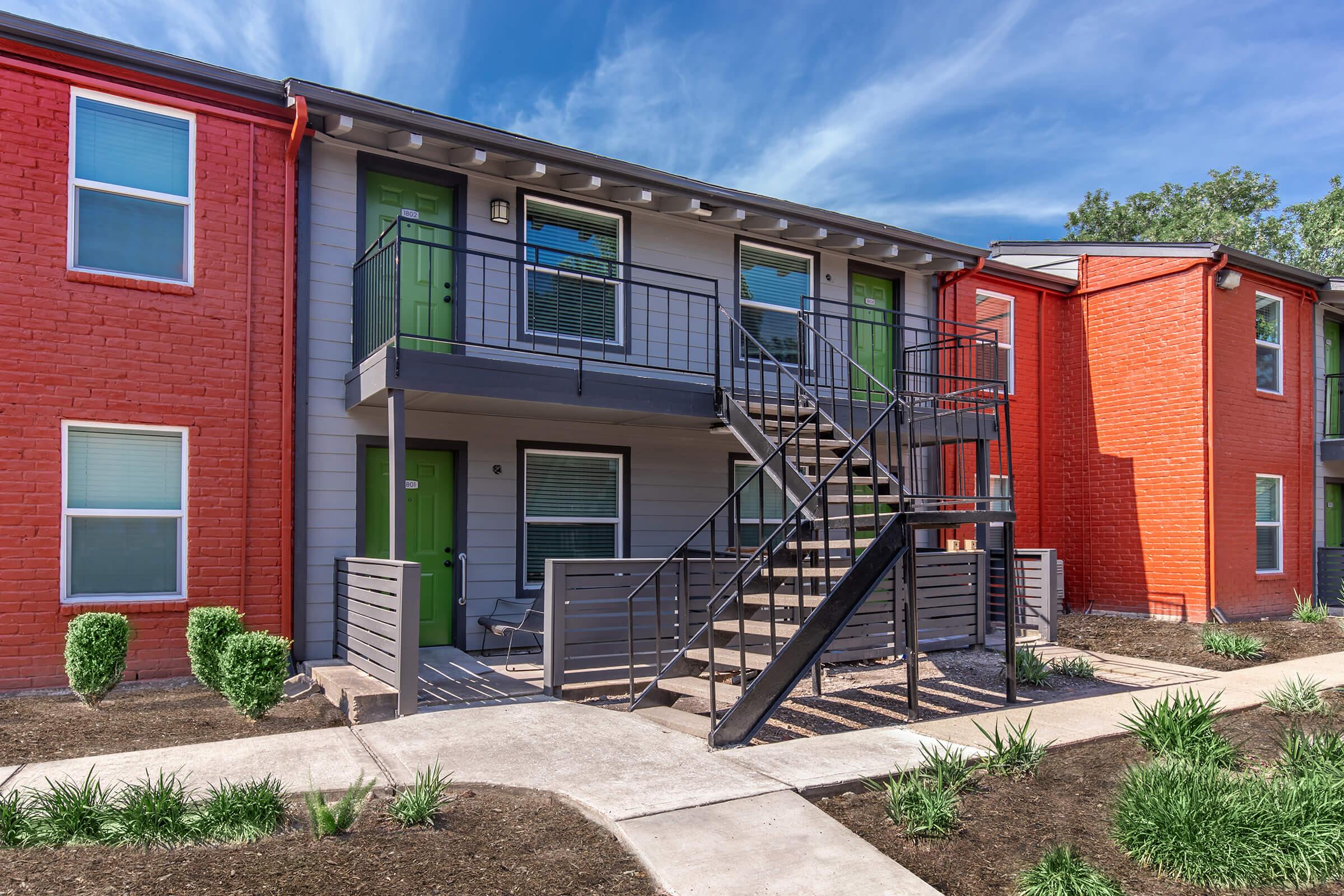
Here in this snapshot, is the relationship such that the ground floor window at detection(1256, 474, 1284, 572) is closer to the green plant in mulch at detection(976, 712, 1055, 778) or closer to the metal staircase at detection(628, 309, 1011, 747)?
the metal staircase at detection(628, 309, 1011, 747)

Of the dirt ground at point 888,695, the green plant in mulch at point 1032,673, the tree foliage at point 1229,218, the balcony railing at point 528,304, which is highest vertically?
the tree foliage at point 1229,218

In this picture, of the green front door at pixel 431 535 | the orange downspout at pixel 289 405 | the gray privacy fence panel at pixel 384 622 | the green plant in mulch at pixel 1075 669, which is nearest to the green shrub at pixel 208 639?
the gray privacy fence panel at pixel 384 622

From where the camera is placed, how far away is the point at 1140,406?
13.9m

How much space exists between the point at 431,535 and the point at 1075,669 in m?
6.29

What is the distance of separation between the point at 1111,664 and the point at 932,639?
185 cm

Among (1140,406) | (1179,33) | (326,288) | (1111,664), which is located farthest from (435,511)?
(1179,33)

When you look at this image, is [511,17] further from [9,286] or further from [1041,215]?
[1041,215]

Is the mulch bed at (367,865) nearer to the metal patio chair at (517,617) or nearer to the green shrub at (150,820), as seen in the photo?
the green shrub at (150,820)

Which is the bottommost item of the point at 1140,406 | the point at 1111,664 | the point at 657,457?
the point at 1111,664

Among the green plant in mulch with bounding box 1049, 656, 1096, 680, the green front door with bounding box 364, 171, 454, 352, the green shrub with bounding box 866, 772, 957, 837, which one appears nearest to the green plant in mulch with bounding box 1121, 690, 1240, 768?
the green shrub with bounding box 866, 772, 957, 837

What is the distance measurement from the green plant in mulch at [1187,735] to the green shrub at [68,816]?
18.2 feet

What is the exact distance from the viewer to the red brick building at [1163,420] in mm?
13227

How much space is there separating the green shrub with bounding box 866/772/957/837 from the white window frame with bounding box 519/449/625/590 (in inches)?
210

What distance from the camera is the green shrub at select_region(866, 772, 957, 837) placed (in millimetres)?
4250
